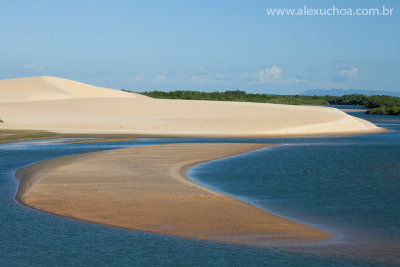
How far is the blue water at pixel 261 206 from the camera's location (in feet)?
34.2

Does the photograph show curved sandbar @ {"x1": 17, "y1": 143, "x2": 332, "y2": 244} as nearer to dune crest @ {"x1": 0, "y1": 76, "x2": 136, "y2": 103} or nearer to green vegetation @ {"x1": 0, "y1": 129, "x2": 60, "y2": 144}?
green vegetation @ {"x1": 0, "y1": 129, "x2": 60, "y2": 144}

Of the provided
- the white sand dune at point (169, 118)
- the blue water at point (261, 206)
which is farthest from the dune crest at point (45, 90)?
the blue water at point (261, 206)

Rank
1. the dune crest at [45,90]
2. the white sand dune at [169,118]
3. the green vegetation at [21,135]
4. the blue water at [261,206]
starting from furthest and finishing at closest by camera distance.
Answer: the dune crest at [45,90] → the white sand dune at [169,118] → the green vegetation at [21,135] → the blue water at [261,206]

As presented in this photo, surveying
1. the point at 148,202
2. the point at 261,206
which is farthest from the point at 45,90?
the point at 261,206

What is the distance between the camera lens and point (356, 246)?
11195mm

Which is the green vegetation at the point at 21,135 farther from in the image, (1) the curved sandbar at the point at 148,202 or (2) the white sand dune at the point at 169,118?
(1) the curved sandbar at the point at 148,202

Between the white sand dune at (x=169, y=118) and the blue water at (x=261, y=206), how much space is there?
22.8 metres

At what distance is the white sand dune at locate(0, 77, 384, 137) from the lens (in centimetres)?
4931

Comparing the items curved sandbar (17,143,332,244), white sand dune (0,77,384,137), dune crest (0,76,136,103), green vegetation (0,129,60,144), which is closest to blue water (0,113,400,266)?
curved sandbar (17,143,332,244)

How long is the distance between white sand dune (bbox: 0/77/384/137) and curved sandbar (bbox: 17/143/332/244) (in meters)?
23.6

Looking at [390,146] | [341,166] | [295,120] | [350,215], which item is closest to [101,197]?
[350,215]

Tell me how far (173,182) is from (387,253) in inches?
356

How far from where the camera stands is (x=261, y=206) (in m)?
15.2

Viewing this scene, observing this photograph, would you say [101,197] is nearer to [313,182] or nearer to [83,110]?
[313,182]
